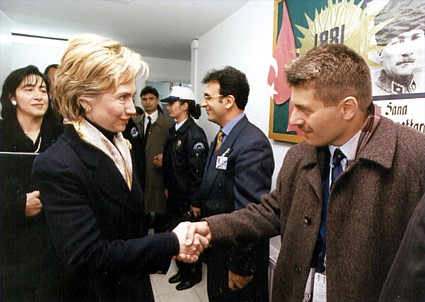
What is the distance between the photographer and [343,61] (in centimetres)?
88

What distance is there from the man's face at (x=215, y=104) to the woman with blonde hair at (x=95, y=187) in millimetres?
932

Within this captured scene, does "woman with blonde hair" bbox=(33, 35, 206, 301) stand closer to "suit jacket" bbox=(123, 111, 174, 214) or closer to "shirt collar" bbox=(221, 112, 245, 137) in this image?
"shirt collar" bbox=(221, 112, 245, 137)

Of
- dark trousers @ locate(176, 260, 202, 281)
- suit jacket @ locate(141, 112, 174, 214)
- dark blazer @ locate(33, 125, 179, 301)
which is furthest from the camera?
suit jacket @ locate(141, 112, 174, 214)

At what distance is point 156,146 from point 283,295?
2671 mm

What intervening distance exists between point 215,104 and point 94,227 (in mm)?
1243

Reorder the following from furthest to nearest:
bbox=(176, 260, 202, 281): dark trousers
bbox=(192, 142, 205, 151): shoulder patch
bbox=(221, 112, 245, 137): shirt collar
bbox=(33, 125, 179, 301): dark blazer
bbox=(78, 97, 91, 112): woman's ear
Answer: bbox=(176, 260, 202, 281): dark trousers → bbox=(192, 142, 205, 151): shoulder patch → bbox=(221, 112, 245, 137): shirt collar → bbox=(78, 97, 91, 112): woman's ear → bbox=(33, 125, 179, 301): dark blazer

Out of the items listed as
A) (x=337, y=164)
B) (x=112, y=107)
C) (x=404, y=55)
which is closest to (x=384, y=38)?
(x=404, y=55)

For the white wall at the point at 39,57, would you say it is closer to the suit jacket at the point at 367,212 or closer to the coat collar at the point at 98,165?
the coat collar at the point at 98,165

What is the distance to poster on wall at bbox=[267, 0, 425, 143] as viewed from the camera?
3.86 ft

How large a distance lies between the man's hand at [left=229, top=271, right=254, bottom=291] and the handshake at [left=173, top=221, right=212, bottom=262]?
469 mm

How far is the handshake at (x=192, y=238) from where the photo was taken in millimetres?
1104

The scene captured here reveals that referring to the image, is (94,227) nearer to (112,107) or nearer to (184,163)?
(112,107)

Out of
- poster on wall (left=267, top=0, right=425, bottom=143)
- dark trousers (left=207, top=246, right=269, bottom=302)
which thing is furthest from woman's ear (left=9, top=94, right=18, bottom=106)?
poster on wall (left=267, top=0, right=425, bottom=143)

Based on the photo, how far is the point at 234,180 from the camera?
5.33 feet
